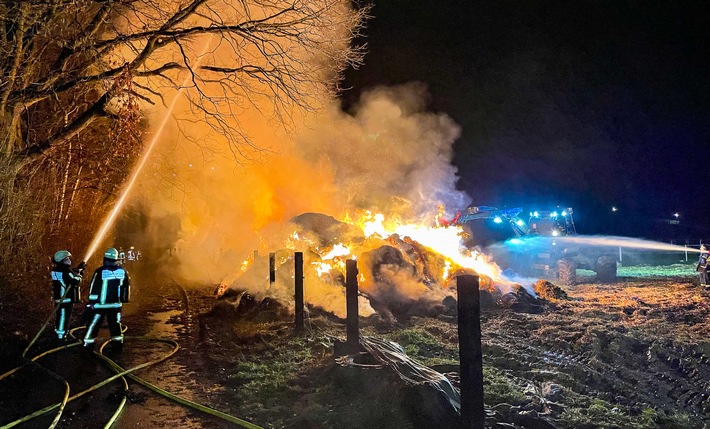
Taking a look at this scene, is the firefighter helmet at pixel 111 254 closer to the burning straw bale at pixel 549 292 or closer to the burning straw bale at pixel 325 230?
the burning straw bale at pixel 325 230

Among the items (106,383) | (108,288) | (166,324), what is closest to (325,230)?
(166,324)

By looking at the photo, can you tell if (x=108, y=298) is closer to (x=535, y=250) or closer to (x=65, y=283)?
(x=65, y=283)

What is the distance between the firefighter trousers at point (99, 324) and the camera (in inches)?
275

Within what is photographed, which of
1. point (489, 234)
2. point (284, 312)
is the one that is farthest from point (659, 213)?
point (284, 312)

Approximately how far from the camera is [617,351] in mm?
7648

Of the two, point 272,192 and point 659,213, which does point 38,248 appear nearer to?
point 272,192

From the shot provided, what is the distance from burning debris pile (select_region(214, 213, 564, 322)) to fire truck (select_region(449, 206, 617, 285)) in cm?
384

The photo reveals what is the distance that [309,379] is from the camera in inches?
223

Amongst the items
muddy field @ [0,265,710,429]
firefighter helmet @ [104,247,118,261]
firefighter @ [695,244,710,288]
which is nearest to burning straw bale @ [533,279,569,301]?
muddy field @ [0,265,710,429]

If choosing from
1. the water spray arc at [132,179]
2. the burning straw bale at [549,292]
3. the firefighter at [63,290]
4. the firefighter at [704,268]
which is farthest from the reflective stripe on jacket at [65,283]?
the firefighter at [704,268]

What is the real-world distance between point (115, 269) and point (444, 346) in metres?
5.58

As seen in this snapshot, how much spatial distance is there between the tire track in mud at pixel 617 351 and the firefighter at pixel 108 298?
5.85m

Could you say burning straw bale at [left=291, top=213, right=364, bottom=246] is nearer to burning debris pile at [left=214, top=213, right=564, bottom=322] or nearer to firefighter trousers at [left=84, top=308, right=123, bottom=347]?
burning debris pile at [left=214, top=213, right=564, bottom=322]

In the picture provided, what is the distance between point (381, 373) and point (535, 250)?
17174 mm
